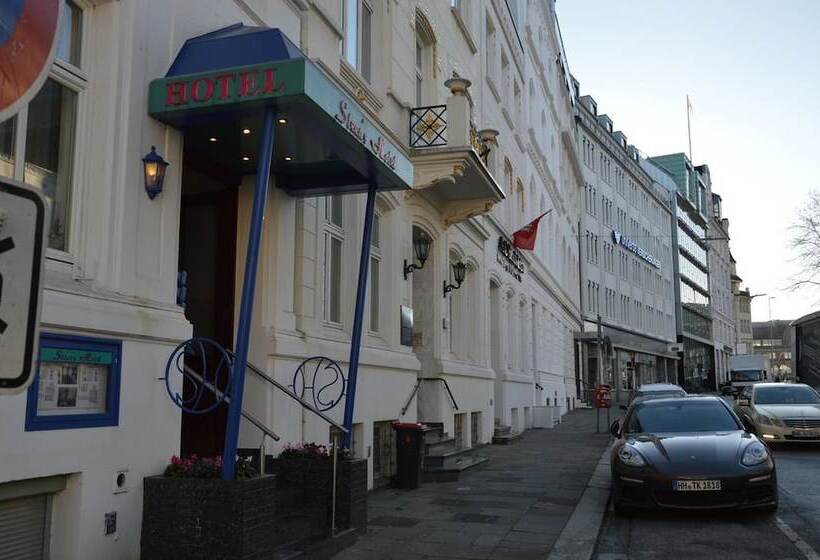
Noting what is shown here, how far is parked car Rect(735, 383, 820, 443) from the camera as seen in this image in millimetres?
15578

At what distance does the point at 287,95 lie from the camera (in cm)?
589

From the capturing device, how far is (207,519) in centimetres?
559

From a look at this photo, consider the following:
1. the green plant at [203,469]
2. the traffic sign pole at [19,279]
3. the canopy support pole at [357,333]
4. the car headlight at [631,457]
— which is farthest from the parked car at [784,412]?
the traffic sign pole at [19,279]

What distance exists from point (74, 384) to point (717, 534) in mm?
6478

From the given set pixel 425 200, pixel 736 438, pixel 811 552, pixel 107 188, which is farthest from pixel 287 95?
pixel 425 200

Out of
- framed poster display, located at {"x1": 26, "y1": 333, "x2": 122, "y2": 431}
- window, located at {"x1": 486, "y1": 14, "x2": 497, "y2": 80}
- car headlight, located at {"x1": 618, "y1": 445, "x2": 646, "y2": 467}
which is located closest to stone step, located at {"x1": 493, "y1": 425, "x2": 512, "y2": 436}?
window, located at {"x1": 486, "y1": 14, "x2": 497, "y2": 80}

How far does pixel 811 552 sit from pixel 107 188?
7058 mm

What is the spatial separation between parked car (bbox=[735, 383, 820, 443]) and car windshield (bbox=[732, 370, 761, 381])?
39763 mm

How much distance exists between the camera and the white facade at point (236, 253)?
5.54 meters

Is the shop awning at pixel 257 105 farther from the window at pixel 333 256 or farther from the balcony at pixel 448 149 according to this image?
the balcony at pixel 448 149

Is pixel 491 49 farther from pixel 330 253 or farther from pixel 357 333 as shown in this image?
pixel 357 333

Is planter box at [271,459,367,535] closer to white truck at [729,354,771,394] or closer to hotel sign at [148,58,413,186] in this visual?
hotel sign at [148,58,413,186]

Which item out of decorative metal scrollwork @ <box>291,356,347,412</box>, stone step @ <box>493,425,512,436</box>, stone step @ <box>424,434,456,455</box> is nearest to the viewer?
decorative metal scrollwork @ <box>291,356,347,412</box>

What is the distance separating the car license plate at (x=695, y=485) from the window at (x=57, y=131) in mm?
6730
